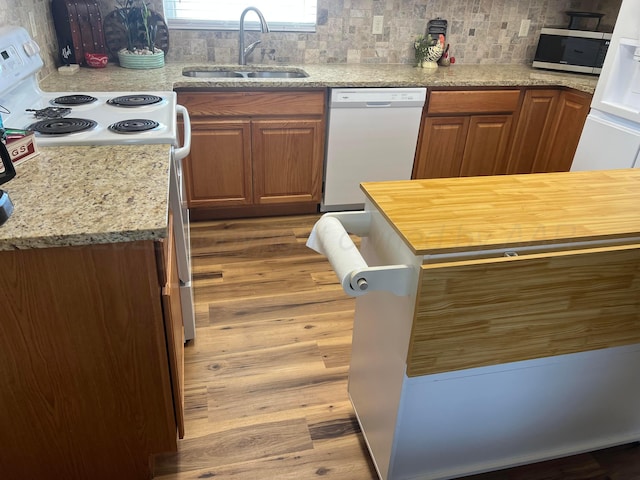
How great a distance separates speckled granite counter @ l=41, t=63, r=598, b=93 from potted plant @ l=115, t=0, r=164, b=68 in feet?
0.22

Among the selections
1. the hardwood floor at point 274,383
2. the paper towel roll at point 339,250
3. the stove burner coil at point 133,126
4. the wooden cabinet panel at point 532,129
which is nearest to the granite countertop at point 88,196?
the stove burner coil at point 133,126

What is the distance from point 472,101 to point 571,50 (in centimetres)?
89

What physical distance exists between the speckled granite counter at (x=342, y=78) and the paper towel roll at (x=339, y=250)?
1.64 meters

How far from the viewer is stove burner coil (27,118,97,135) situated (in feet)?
5.39

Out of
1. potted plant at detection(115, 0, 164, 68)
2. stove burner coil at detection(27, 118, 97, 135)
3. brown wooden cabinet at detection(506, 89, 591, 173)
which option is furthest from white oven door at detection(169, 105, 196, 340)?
brown wooden cabinet at detection(506, 89, 591, 173)

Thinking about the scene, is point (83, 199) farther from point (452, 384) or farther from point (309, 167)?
point (309, 167)

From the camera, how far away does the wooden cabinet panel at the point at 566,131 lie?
3170 mm

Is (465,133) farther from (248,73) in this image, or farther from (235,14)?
(235,14)

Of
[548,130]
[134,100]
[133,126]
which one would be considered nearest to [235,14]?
[134,100]

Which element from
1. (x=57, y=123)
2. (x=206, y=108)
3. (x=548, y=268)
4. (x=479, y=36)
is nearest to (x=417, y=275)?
(x=548, y=268)

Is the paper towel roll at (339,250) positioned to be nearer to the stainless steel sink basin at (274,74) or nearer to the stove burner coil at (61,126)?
the stove burner coil at (61,126)

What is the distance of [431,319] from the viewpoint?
3.81ft

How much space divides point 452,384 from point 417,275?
0.40 meters

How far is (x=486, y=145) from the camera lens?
Result: 11.2 ft
